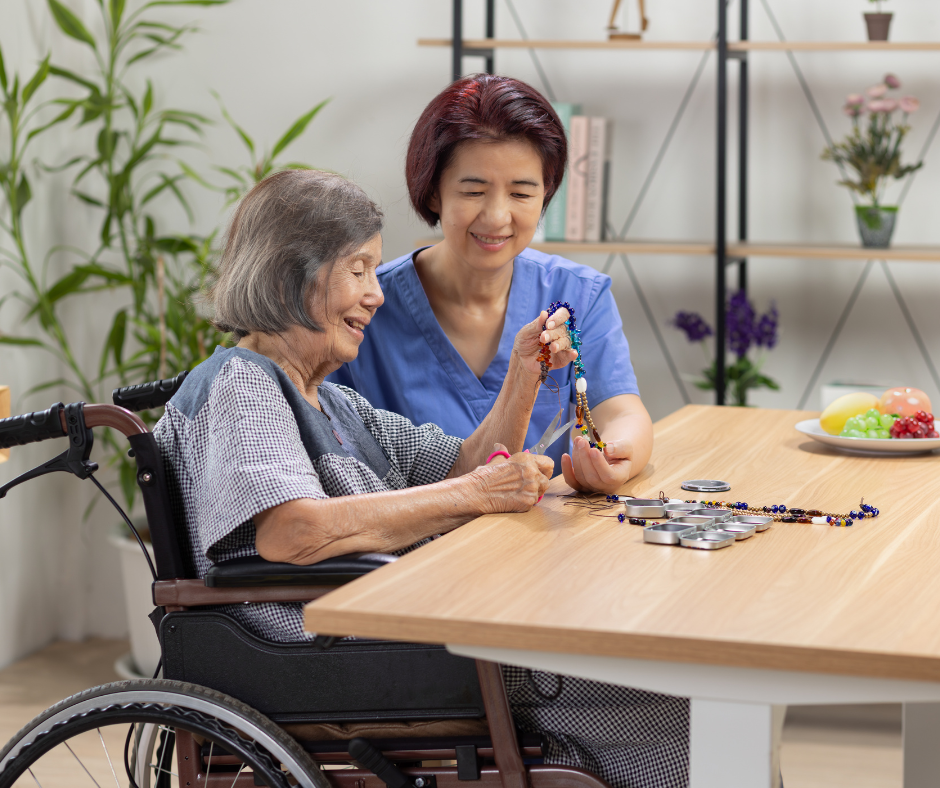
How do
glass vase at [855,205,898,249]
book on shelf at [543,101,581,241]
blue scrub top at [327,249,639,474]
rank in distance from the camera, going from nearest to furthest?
blue scrub top at [327,249,639,474] → glass vase at [855,205,898,249] → book on shelf at [543,101,581,241]

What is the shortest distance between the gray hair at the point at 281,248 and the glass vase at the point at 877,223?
179 centimetres

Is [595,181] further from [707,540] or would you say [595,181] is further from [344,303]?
[707,540]

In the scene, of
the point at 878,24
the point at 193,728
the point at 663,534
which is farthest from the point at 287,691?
the point at 878,24

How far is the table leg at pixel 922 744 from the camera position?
1.60m

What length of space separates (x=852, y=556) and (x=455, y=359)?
3.06 ft

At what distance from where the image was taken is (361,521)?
1.31m

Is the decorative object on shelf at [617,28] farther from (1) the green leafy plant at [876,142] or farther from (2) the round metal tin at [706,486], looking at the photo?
(2) the round metal tin at [706,486]

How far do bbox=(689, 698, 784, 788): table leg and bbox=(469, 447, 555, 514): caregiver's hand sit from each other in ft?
1.62

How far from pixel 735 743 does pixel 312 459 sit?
69cm

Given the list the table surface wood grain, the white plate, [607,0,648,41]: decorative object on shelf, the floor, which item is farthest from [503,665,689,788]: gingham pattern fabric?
[607,0,648,41]: decorative object on shelf

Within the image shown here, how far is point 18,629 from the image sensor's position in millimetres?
3129

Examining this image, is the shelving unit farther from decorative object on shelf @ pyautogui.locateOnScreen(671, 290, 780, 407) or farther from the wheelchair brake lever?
the wheelchair brake lever

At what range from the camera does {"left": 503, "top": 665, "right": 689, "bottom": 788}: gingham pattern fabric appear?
135cm

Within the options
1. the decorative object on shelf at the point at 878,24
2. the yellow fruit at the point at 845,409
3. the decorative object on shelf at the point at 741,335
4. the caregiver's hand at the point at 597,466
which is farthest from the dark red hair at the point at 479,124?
the decorative object on shelf at the point at 878,24
